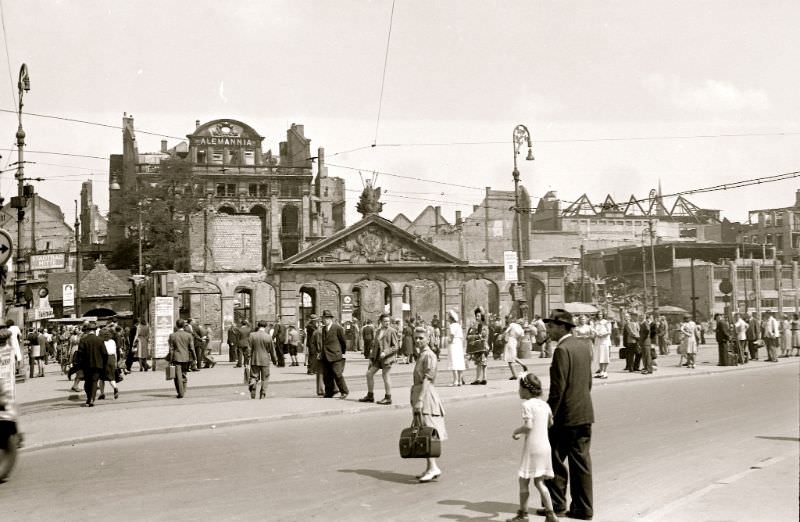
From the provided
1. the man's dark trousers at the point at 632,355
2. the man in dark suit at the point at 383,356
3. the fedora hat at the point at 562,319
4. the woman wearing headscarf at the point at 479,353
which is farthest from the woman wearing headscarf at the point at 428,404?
the man's dark trousers at the point at 632,355

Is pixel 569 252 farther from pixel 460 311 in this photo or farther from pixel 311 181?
pixel 460 311

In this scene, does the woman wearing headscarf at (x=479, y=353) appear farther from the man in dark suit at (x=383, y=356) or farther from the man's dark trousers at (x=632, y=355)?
the man's dark trousers at (x=632, y=355)

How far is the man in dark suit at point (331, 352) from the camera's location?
17766mm

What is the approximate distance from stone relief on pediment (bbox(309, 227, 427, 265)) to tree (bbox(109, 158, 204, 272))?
19060 millimetres

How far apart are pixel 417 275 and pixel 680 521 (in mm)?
45366

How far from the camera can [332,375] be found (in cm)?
1833

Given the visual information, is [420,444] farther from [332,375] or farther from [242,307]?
[242,307]

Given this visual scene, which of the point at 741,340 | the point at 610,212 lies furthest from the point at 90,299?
the point at 610,212

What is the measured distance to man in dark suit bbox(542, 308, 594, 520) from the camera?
24.4ft

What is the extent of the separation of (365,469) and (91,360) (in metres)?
10.0

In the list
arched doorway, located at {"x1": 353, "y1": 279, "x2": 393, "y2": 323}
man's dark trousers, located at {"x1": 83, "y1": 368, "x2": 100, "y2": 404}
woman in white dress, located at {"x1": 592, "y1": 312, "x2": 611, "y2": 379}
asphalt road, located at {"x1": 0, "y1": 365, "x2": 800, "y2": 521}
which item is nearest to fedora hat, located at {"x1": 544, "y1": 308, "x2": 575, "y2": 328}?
asphalt road, located at {"x1": 0, "y1": 365, "x2": 800, "y2": 521}

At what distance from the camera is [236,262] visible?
4625 centimetres

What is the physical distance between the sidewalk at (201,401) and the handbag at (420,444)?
5981 mm

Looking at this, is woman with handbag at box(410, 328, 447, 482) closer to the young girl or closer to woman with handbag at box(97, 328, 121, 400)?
the young girl
